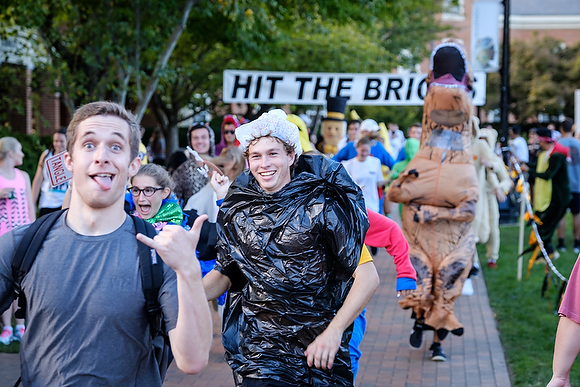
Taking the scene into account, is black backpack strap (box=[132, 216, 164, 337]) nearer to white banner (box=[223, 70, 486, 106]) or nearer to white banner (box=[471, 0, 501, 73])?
white banner (box=[223, 70, 486, 106])

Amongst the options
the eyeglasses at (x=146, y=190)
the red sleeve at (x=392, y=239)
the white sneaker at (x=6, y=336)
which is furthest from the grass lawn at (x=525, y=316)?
the white sneaker at (x=6, y=336)

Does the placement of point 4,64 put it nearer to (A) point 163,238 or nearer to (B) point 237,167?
(B) point 237,167

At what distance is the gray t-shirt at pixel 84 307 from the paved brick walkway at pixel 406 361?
3602 millimetres

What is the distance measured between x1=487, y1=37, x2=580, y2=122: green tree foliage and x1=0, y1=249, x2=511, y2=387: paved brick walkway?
34.6 m

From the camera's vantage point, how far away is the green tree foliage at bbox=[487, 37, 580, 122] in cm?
4019

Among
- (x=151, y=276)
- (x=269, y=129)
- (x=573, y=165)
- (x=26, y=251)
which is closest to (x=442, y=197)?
(x=269, y=129)

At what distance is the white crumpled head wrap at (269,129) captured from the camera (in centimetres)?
331

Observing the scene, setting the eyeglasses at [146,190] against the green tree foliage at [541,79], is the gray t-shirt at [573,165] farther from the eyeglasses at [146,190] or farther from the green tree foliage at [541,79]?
the green tree foliage at [541,79]

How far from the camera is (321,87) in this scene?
11.4 m

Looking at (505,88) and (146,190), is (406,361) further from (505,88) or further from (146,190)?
(505,88)

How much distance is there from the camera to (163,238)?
6.74 feet

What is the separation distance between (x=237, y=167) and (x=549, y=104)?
3690 cm

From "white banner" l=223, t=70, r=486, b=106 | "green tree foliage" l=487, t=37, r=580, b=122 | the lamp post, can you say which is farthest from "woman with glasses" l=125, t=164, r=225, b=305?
"green tree foliage" l=487, t=37, r=580, b=122

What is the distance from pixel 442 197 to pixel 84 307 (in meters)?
4.36
